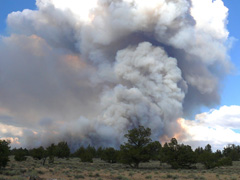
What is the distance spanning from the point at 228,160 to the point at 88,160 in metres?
39.7

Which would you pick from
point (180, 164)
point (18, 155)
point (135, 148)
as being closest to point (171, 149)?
point (180, 164)

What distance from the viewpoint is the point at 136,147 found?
4588 centimetres

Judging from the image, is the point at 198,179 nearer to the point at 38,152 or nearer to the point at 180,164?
the point at 180,164

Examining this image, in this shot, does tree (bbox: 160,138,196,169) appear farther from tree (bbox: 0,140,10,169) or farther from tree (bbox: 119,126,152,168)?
tree (bbox: 0,140,10,169)

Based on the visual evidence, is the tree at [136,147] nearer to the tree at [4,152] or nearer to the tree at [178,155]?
the tree at [178,155]

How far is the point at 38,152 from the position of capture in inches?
2517

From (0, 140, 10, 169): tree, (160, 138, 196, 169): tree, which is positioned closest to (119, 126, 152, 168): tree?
(160, 138, 196, 169): tree

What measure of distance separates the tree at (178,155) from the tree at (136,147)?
4542 millimetres

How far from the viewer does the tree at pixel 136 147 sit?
43.9 metres

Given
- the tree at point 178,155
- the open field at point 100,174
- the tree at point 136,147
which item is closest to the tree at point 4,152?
the open field at point 100,174

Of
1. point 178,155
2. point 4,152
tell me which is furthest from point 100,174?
point 178,155

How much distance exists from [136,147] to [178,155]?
345 inches

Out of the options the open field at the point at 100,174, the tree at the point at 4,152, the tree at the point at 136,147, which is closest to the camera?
the open field at the point at 100,174

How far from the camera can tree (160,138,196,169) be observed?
45.2 m
